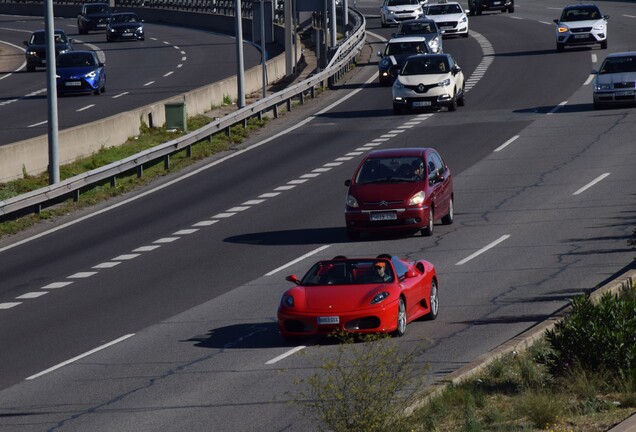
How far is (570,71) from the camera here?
49.6 meters

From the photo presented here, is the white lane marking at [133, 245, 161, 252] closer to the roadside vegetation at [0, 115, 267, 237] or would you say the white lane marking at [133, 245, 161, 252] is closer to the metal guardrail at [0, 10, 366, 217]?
the metal guardrail at [0, 10, 366, 217]

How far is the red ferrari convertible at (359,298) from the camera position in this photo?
18141 mm

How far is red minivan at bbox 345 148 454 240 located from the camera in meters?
25.8

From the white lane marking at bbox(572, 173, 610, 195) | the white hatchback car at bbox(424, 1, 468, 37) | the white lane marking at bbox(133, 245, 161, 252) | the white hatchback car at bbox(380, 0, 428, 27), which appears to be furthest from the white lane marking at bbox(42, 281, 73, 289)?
the white hatchback car at bbox(380, 0, 428, 27)

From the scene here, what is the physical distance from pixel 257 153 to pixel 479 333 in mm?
20332

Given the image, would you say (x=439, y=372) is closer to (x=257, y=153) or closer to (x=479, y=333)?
(x=479, y=333)

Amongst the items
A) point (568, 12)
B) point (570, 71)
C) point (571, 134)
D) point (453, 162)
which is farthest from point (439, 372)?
point (568, 12)

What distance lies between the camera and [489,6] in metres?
80.1

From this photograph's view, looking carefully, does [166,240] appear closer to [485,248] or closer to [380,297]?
[485,248]

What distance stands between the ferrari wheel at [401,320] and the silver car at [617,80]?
2277 centimetres

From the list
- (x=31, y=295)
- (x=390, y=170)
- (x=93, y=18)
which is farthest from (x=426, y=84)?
(x=93, y=18)

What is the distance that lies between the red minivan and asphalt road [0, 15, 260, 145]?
48.9 ft

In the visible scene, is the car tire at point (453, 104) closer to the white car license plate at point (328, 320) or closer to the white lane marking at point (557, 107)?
the white lane marking at point (557, 107)

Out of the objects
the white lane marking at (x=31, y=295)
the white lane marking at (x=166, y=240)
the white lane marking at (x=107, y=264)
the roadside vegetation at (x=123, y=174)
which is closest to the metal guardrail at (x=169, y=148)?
the roadside vegetation at (x=123, y=174)
